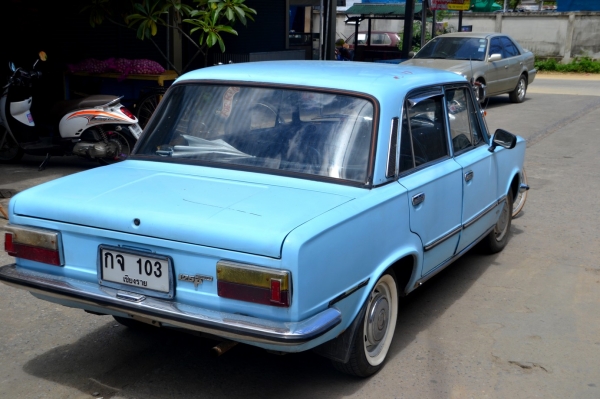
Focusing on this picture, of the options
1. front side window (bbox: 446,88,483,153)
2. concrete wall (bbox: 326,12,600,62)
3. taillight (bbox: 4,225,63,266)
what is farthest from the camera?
concrete wall (bbox: 326,12,600,62)

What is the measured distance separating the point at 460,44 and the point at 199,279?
13028 millimetres

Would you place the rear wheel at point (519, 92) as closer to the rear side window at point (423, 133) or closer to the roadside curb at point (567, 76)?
the roadside curb at point (567, 76)

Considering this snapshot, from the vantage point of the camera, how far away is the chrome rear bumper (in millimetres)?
3102

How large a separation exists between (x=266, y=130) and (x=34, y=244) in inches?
55.3

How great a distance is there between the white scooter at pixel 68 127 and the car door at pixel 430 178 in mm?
4478

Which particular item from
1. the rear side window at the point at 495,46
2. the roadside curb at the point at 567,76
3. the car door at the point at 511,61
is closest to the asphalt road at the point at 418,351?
the rear side window at the point at 495,46

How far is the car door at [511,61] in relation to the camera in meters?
15.8

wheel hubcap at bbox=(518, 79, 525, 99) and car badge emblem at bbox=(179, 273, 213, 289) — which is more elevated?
car badge emblem at bbox=(179, 273, 213, 289)

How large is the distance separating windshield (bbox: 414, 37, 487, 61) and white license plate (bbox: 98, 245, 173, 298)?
12401 mm

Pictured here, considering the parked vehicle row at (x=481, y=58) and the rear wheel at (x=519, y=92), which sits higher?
the parked vehicle row at (x=481, y=58)

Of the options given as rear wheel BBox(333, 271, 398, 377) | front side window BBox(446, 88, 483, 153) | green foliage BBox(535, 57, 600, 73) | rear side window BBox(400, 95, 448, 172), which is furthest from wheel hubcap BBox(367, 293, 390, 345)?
green foliage BBox(535, 57, 600, 73)

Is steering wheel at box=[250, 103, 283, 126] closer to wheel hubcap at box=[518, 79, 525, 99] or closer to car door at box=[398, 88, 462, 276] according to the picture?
car door at box=[398, 88, 462, 276]

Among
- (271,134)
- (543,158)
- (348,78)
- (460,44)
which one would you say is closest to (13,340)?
(271,134)

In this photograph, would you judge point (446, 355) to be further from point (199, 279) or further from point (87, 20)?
point (87, 20)
